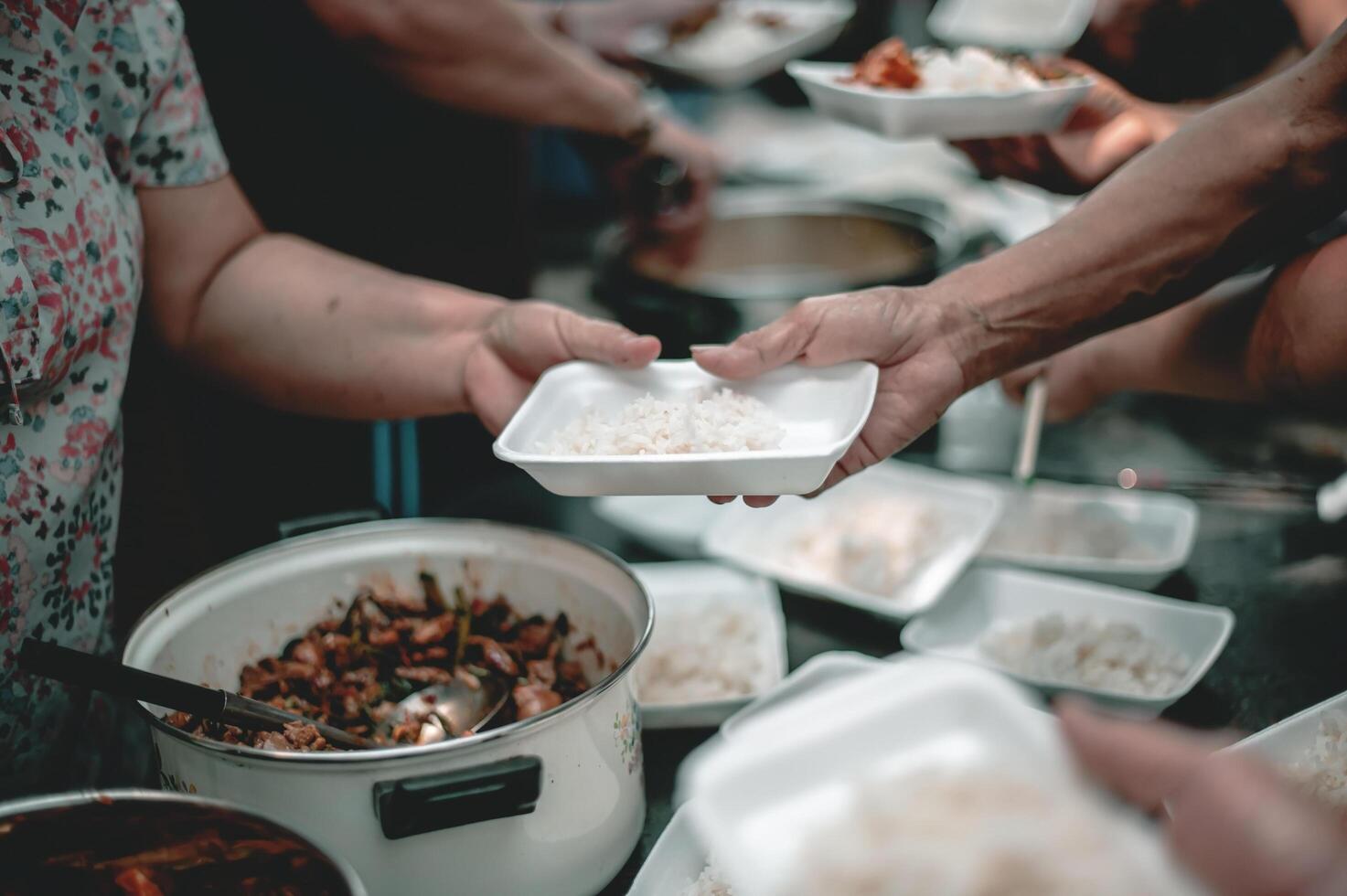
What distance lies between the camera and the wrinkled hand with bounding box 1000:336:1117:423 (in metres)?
1.86

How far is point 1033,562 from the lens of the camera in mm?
1792

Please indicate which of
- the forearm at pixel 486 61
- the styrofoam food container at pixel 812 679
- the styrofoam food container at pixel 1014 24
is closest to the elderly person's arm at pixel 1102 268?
the styrofoam food container at pixel 812 679

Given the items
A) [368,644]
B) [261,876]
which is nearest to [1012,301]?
[368,644]

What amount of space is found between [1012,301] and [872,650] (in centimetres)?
59

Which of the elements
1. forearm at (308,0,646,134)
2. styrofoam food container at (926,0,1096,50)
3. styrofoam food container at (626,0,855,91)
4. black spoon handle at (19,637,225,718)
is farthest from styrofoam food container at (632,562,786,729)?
styrofoam food container at (926,0,1096,50)

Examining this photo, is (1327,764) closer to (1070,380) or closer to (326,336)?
(1070,380)

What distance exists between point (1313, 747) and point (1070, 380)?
0.94 m

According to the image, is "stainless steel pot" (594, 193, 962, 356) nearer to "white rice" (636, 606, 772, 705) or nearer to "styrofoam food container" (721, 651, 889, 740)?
"white rice" (636, 606, 772, 705)

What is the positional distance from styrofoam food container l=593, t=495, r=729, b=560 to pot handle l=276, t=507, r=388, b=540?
1.78 ft

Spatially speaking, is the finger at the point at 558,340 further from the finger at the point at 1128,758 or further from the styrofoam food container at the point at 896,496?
the finger at the point at 1128,758

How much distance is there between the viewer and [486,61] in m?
2.17

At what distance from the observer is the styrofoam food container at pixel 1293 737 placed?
108 cm

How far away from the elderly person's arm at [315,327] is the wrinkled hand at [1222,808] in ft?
3.16

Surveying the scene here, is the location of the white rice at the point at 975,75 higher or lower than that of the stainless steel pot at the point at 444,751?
higher
